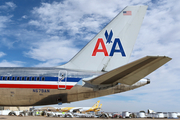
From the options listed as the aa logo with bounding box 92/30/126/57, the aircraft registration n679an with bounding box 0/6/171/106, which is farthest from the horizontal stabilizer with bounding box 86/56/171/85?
the aa logo with bounding box 92/30/126/57

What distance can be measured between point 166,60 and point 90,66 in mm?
7917

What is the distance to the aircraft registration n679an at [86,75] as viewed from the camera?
12.7m

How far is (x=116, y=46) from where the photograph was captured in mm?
14875

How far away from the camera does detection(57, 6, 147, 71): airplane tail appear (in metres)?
14.7

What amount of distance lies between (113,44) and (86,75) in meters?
4.24

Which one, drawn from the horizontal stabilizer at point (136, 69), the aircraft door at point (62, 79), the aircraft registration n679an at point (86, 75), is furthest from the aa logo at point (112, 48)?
the horizontal stabilizer at point (136, 69)

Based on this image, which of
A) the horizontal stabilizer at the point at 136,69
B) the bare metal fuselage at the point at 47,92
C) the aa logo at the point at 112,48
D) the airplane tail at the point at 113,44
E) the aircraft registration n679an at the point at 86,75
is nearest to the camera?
the horizontal stabilizer at the point at 136,69

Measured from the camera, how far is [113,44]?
49.1ft

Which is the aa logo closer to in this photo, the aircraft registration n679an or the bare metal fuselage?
the aircraft registration n679an

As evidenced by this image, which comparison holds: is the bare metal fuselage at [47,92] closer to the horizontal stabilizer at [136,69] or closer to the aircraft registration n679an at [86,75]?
the aircraft registration n679an at [86,75]

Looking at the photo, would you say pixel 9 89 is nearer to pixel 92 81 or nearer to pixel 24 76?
pixel 24 76

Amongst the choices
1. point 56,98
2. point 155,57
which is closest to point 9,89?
point 56,98

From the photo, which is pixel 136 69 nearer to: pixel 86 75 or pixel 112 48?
pixel 86 75

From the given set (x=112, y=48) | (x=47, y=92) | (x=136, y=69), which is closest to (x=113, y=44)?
(x=112, y=48)
